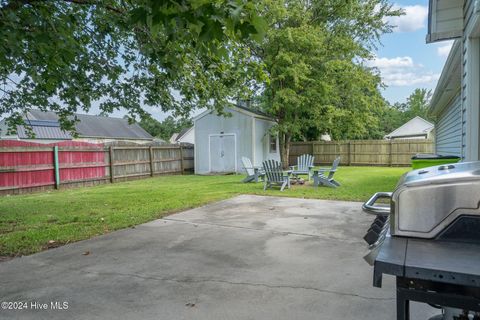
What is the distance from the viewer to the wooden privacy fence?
1788 cm

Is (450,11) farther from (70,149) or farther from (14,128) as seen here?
(70,149)

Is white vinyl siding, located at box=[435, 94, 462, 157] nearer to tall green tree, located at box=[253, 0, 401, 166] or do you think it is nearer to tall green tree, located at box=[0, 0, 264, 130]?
tall green tree, located at box=[0, 0, 264, 130]

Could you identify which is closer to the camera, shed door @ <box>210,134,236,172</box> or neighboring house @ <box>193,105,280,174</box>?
neighboring house @ <box>193,105,280,174</box>

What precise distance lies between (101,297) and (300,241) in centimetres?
242

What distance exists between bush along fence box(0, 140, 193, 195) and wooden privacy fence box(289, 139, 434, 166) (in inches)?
339

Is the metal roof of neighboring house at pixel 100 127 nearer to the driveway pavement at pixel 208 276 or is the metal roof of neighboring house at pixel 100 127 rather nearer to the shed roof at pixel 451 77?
the driveway pavement at pixel 208 276

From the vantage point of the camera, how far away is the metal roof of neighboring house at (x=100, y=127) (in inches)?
1081

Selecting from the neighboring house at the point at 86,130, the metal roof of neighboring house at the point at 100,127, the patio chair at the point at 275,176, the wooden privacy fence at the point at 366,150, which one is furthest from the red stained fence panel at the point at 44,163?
the metal roof of neighboring house at the point at 100,127

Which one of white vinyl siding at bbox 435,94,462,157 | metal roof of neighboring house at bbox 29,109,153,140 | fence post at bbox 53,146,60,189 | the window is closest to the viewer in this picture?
white vinyl siding at bbox 435,94,462,157

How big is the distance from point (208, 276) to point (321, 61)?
13089mm

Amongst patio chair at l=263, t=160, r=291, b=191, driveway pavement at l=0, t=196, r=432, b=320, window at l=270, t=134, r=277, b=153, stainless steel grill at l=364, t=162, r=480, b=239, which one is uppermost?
window at l=270, t=134, r=277, b=153

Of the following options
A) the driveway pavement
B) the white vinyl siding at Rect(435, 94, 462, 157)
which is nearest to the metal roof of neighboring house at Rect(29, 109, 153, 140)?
the white vinyl siding at Rect(435, 94, 462, 157)

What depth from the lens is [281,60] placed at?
13656 millimetres

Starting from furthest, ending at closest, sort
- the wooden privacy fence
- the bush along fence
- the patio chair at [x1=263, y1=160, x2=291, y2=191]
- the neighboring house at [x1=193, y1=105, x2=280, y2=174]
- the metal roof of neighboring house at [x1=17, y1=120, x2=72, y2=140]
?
the metal roof of neighboring house at [x1=17, y1=120, x2=72, y2=140], the wooden privacy fence, the neighboring house at [x1=193, y1=105, x2=280, y2=174], the bush along fence, the patio chair at [x1=263, y1=160, x2=291, y2=191]
